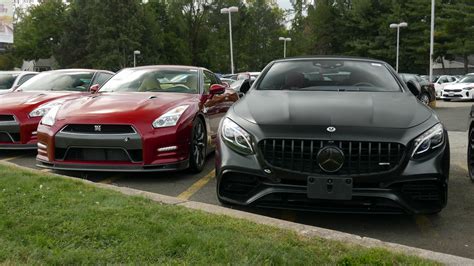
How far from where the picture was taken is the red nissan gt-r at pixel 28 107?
7270 mm

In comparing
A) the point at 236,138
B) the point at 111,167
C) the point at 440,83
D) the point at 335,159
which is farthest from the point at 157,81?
the point at 440,83

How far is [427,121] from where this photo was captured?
429 cm

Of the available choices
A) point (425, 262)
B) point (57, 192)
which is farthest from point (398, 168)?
point (57, 192)

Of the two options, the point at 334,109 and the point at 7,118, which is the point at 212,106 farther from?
the point at 334,109

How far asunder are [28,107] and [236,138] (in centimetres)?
435

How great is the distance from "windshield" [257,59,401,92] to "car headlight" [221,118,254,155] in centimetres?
114

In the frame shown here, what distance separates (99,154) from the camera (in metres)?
5.71

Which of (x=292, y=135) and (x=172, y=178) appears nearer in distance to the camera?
(x=292, y=135)

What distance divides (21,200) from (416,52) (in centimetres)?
5748

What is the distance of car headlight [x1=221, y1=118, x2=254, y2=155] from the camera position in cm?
419

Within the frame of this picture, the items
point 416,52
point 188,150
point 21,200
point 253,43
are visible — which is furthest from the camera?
point 253,43

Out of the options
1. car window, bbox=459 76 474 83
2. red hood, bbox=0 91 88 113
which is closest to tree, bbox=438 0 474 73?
car window, bbox=459 76 474 83

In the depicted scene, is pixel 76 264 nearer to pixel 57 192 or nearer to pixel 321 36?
pixel 57 192

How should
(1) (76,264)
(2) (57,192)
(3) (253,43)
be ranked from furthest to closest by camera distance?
(3) (253,43) → (2) (57,192) → (1) (76,264)
